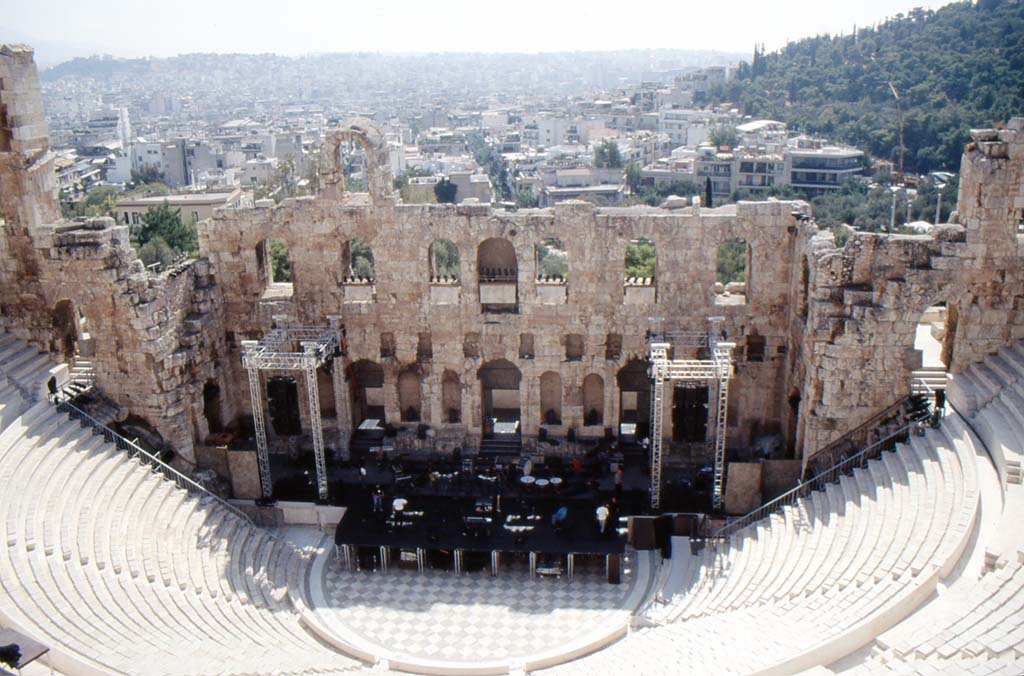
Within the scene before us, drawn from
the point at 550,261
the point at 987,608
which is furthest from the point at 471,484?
the point at 550,261

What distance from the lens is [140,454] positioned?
24.3 metres

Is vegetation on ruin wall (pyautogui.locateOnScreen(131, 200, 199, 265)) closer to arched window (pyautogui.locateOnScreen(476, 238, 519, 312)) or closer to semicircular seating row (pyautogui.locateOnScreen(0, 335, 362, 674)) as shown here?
arched window (pyautogui.locateOnScreen(476, 238, 519, 312))

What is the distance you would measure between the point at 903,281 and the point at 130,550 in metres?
19.3

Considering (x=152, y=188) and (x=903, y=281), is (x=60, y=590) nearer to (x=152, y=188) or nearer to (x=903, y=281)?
(x=903, y=281)

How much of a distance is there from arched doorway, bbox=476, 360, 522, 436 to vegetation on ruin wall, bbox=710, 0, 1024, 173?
4662 centimetres

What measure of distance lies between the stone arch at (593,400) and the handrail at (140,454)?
10469mm

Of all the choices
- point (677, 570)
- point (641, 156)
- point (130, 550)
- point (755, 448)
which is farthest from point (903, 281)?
point (641, 156)

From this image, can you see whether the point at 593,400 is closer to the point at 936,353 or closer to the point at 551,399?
the point at 551,399

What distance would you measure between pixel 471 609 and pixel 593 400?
28.3ft

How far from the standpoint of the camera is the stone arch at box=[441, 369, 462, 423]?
93.7 ft

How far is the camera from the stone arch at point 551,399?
28344 millimetres

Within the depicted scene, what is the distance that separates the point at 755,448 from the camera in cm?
2734

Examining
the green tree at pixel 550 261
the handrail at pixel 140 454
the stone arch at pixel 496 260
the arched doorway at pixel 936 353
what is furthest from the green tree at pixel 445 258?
the arched doorway at pixel 936 353

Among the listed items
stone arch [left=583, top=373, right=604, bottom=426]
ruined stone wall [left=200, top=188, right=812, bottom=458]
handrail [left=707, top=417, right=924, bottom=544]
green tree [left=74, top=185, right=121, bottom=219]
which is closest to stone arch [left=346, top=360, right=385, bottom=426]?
ruined stone wall [left=200, top=188, right=812, bottom=458]
